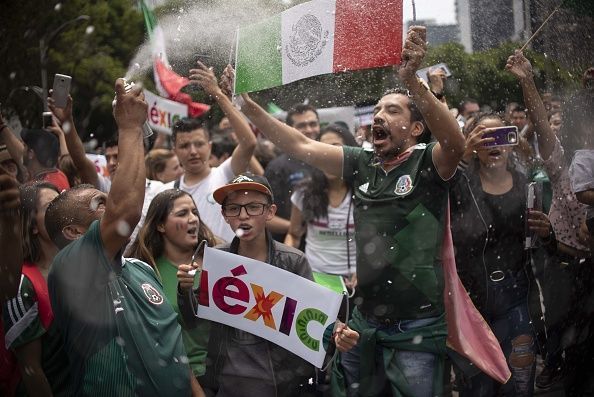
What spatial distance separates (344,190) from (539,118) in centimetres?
201

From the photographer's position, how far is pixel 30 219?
4.22 meters

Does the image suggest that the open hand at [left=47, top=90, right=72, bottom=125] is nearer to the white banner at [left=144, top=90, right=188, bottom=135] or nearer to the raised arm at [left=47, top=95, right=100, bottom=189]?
the raised arm at [left=47, top=95, right=100, bottom=189]

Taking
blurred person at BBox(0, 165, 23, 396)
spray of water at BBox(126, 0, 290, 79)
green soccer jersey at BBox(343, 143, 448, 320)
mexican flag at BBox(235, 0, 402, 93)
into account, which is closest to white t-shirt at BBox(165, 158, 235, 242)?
spray of water at BBox(126, 0, 290, 79)

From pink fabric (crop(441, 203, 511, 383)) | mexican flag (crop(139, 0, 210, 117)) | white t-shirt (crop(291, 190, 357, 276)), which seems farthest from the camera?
white t-shirt (crop(291, 190, 357, 276))

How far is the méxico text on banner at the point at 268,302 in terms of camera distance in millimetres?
4133

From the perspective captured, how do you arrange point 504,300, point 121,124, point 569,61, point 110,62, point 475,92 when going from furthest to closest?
point 110,62
point 475,92
point 504,300
point 569,61
point 121,124

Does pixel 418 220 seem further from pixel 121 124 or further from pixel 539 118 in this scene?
pixel 121 124

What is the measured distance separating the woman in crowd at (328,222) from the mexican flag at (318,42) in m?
1.70

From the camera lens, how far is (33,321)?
361 cm

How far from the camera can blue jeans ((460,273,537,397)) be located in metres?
5.10

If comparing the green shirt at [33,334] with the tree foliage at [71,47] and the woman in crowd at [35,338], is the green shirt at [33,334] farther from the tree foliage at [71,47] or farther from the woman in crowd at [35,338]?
the tree foliage at [71,47]

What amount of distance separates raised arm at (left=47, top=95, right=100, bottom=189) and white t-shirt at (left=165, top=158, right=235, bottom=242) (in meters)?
0.73

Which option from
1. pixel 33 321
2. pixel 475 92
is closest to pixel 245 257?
pixel 33 321

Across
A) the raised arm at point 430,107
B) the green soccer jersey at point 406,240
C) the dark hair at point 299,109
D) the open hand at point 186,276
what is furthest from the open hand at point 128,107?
the dark hair at point 299,109
